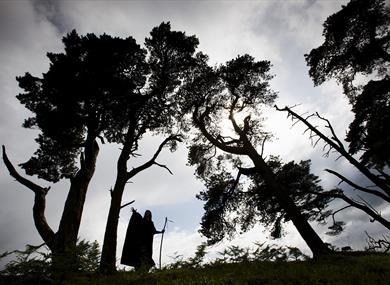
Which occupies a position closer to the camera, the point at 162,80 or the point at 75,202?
the point at 75,202

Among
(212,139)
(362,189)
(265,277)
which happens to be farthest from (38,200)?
(362,189)

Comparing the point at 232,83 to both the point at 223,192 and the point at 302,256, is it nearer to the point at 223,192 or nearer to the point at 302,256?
the point at 223,192

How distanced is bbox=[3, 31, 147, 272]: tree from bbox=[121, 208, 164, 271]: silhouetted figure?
2.73m

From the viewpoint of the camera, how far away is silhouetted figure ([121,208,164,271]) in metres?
9.36

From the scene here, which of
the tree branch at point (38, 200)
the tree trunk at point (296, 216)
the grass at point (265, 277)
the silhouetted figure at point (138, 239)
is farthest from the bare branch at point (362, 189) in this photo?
the tree branch at point (38, 200)

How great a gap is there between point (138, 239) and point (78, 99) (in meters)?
6.37

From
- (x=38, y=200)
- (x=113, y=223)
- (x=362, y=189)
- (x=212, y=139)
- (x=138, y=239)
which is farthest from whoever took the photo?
(x=212, y=139)

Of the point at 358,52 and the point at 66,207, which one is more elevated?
the point at 358,52

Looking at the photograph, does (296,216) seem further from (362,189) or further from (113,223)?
(362,189)

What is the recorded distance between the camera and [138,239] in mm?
9547

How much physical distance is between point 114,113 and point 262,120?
776 centimetres

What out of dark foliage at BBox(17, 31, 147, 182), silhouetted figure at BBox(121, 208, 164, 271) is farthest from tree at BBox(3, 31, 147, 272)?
silhouetted figure at BBox(121, 208, 164, 271)

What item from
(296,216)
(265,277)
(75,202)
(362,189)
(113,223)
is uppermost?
(75,202)

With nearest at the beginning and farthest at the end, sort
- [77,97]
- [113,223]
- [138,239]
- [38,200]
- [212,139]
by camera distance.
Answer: [138,239], [113,223], [38,200], [77,97], [212,139]
